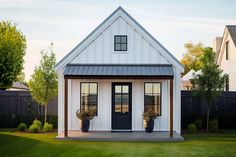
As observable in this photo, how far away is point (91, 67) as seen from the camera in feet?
69.5

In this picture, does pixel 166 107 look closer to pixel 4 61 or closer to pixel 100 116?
pixel 100 116

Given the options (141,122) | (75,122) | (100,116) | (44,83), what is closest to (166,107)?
(141,122)

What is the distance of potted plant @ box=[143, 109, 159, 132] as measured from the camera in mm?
20875

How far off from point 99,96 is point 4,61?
18.3m

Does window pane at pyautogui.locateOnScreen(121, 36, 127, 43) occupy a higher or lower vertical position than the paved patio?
higher

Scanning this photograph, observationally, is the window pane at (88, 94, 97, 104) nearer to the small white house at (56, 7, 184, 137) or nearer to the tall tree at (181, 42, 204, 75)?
the small white house at (56, 7, 184, 137)

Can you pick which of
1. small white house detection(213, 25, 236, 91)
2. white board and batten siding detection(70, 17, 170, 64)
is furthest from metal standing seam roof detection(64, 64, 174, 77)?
small white house detection(213, 25, 236, 91)

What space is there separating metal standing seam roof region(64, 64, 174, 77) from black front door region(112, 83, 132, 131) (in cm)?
114

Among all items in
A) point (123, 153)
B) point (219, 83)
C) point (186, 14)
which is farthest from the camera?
point (186, 14)

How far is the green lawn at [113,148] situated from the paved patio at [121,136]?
744mm

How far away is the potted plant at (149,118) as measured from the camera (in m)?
20.9

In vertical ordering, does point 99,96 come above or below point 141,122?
above

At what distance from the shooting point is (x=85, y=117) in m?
21.0

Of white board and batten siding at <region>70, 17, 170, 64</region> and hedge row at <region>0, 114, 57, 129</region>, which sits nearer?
white board and batten siding at <region>70, 17, 170, 64</region>
